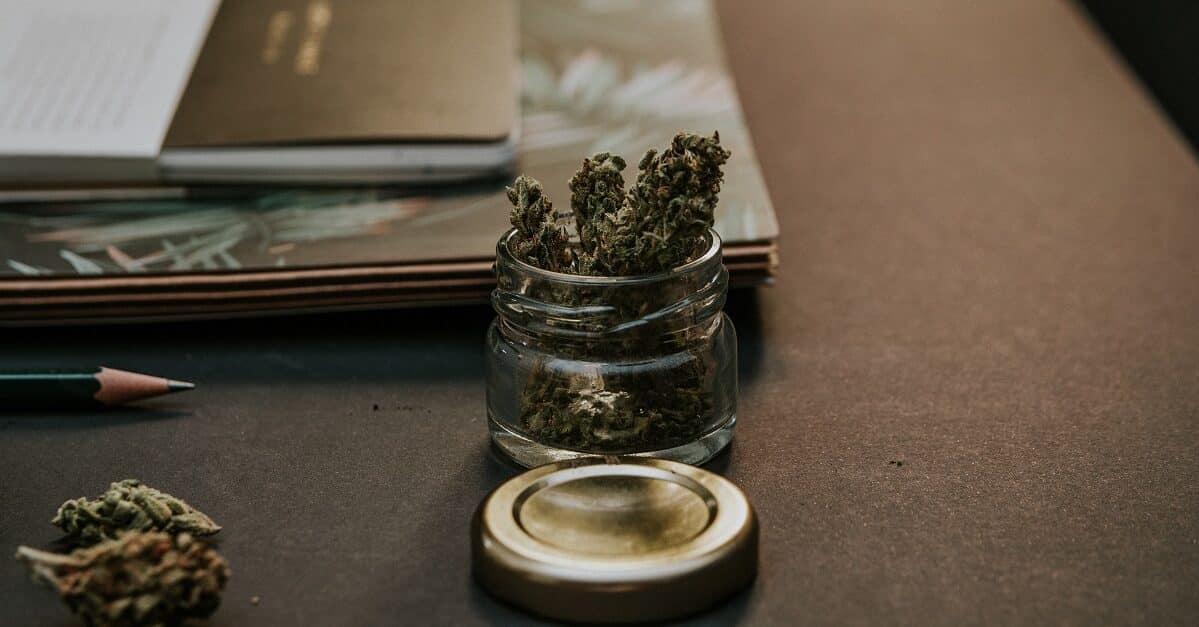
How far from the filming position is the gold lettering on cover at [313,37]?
1084mm

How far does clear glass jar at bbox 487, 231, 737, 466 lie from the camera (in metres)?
0.63

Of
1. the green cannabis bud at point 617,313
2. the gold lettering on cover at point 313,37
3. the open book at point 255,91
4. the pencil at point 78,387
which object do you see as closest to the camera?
the green cannabis bud at point 617,313

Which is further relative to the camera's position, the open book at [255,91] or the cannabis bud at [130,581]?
the open book at [255,91]

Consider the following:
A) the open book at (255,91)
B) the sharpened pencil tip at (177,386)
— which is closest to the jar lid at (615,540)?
the sharpened pencil tip at (177,386)

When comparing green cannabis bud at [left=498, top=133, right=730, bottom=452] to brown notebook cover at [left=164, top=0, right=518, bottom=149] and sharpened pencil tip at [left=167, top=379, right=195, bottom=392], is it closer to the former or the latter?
sharpened pencil tip at [left=167, top=379, right=195, bottom=392]

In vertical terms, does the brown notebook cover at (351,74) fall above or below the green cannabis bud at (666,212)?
below

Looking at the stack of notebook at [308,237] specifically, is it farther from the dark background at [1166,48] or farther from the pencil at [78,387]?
the dark background at [1166,48]

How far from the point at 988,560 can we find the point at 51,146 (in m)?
0.72

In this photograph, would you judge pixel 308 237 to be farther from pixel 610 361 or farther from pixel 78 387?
pixel 610 361

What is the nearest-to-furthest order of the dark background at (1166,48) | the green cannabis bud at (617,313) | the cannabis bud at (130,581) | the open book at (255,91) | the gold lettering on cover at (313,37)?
1. the cannabis bud at (130,581)
2. the green cannabis bud at (617,313)
3. the open book at (255,91)
4. the gold lettering on cover at (313,37)
5. the dark background at (1166,48)

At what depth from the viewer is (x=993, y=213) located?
105 cm

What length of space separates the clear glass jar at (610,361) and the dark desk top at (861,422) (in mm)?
40

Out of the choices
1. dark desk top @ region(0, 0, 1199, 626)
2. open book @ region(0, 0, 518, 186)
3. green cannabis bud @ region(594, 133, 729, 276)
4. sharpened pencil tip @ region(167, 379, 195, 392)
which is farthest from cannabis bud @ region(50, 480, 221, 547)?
open book @ region(0, 0, 518, 186)

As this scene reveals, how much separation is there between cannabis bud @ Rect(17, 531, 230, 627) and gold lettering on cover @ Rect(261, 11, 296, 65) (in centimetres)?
65
